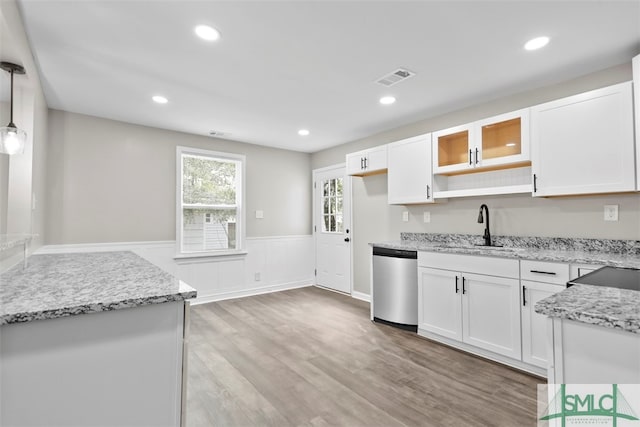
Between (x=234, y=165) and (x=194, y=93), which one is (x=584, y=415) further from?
(x=234, y=165)

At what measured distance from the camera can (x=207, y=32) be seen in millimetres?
2090

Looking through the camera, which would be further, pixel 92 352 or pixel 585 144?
pixel 585 144

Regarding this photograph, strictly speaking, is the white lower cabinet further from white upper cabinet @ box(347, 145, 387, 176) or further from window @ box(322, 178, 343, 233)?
window @ box(322, 178, 343, 233)

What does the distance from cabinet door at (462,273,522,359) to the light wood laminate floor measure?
16 cm

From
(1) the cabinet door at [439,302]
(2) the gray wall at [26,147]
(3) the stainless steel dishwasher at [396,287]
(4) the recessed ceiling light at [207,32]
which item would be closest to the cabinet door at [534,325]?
(1) the cabinet door at [439,302]

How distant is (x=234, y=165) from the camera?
16.1 feet

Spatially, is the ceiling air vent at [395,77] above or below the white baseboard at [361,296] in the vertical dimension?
above

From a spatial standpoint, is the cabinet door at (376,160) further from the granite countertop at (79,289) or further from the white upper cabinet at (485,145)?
the granite countertop at (79,289)

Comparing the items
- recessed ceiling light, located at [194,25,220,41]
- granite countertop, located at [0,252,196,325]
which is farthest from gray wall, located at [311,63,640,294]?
granite countertop, located at [0,252,196,325]

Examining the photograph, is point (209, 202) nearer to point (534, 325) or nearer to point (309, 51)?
point (309, 51)

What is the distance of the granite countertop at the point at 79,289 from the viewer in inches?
36.8

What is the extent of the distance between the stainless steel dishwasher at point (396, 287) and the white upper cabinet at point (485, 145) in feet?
3.36

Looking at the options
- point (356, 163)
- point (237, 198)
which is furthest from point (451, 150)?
point (237, 198)

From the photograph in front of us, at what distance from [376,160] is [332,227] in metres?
1.68
